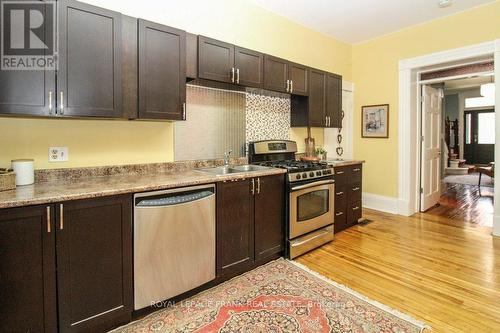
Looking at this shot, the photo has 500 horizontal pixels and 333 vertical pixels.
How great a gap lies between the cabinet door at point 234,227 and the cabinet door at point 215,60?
106cm

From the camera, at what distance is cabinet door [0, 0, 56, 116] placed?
167 cm

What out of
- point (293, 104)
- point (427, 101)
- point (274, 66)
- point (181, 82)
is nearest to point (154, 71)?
point (181, 82)

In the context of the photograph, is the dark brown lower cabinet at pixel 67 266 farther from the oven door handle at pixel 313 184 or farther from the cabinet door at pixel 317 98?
the cabinet door at pixel 317 98

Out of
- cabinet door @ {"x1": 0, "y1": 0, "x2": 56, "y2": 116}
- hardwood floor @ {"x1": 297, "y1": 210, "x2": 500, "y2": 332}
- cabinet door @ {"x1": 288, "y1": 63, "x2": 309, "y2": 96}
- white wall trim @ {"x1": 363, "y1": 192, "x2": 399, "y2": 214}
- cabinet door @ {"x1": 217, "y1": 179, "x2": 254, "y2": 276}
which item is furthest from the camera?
white wall trim @ {"x1": 363, "y1": 192, "x2": 399, "y2": 214}

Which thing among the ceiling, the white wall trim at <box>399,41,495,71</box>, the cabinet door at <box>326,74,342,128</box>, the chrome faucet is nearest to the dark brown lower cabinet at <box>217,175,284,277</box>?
the chrome faucet

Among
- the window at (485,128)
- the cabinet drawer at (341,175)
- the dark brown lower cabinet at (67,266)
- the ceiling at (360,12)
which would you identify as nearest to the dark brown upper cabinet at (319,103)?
the cabinet drawer at (341,175)

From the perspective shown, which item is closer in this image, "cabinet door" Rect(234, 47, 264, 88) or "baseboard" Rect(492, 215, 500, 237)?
"cabinet door" Rect(234, 47, 264, 88)

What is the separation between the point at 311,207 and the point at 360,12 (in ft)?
9.17

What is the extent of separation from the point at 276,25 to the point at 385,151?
109 inches

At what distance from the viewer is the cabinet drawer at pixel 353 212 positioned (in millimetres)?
3854

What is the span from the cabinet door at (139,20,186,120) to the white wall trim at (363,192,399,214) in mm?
3880

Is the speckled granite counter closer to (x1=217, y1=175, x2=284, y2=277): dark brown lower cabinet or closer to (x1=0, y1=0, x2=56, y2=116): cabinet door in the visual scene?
(x1=217, y1=175, x2=284, y2=277): dark brown lower cabinet

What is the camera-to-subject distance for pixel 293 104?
12.8ft

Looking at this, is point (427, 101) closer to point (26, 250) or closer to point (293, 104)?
point (293, 104)
